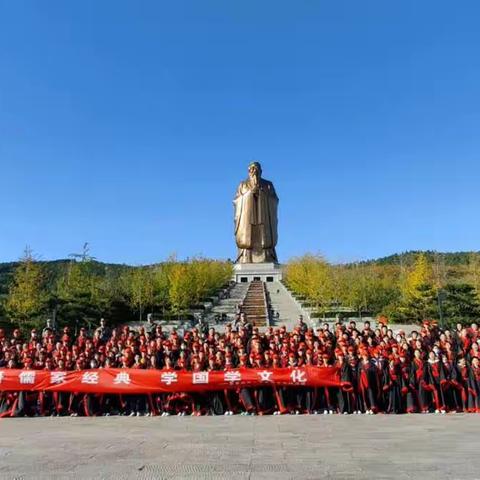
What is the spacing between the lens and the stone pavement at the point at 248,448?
5453 mm

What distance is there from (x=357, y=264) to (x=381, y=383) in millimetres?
39063

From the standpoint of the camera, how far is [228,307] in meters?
32.3

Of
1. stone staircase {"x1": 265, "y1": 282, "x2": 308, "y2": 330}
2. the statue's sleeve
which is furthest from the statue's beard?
stone staircase {"x1": 265, "y1": 282, "x2": 308, "y2": 330}

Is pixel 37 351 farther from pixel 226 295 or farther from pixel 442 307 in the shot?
pixel 226 295

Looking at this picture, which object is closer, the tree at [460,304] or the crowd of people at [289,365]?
the crowd of people at [289,365]

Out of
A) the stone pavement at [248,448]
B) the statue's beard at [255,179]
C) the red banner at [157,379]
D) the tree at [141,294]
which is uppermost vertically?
the statue's beard at [255,179]

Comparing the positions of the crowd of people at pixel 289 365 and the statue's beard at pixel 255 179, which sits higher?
the statue's beard at pixel 255 179

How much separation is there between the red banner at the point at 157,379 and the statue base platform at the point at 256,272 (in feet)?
116

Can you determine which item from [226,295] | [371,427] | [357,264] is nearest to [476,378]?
[371,427]

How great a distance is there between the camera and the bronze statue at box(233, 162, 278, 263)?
4491 centimetres

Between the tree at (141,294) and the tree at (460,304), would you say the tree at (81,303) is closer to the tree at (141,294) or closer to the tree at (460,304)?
the tree at (141,294)

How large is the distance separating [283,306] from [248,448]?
2569 centimetres

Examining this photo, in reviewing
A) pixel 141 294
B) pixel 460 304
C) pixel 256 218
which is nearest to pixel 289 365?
pixel 460 304

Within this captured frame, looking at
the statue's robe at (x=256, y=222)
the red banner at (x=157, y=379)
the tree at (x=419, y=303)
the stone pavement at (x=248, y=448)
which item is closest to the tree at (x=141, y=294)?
the statue's robe at (x=256, y=222)
